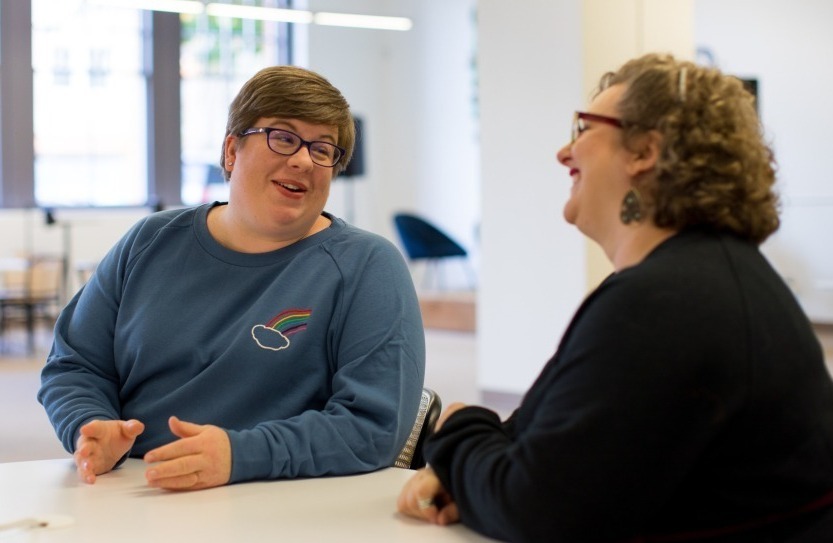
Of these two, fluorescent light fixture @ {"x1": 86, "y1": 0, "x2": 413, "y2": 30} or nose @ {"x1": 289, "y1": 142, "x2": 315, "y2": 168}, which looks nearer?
nose @ {"x1": 289, "y1": 142, "x2": 315, "y2": 168}

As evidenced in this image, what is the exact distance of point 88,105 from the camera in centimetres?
1178

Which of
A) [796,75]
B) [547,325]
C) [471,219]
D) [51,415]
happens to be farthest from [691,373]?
[471,219]

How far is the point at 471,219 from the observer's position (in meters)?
12.2

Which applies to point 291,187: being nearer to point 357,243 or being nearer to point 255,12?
point 357,243

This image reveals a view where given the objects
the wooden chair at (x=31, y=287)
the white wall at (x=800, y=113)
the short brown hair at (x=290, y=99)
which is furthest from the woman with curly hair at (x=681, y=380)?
the white wall at (x=800, y=113)

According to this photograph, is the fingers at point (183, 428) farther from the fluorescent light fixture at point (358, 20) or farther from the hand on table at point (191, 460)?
the fluorescent light fixture at point (358, 20)

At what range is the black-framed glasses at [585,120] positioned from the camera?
1.22 m

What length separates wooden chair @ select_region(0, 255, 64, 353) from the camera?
9.04m

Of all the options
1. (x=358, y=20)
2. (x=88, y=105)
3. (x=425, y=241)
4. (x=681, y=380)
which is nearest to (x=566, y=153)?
(x=681, y=380)

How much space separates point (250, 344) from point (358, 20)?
32.9 feet

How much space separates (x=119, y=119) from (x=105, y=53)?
75cm

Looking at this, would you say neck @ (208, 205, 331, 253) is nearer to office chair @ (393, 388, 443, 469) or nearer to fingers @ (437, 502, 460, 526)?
office chair @ (393, 388, 443, 469)

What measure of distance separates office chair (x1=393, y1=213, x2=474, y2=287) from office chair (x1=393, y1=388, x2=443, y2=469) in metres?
9.12

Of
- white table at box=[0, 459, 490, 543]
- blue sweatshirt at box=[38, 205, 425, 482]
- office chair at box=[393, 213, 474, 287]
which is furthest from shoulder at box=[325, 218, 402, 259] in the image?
office chair at box=[393, 213, 474, 287]
